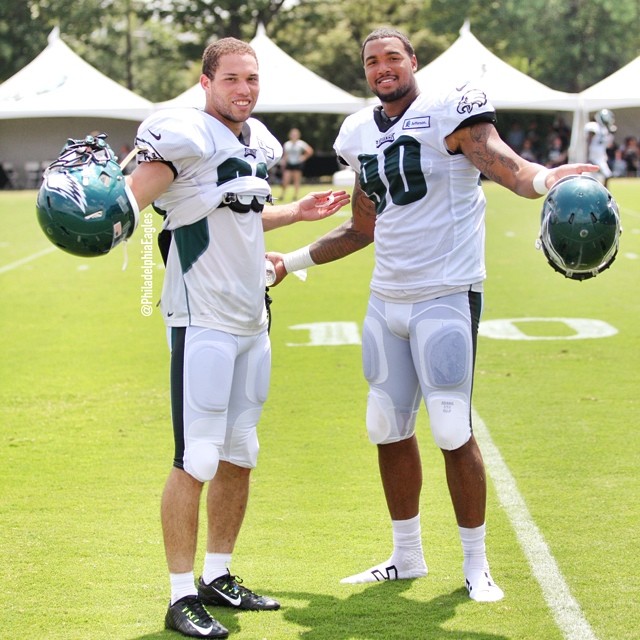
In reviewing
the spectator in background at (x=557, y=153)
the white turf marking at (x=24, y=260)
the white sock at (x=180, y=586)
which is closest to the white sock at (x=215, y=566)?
the white sock at (x=180, y=586)

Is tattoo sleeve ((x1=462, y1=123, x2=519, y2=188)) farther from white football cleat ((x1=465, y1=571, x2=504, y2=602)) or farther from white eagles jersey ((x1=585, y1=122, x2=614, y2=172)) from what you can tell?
white eagles jersey ((x1=585, y1=122, x2=614, y2=172))

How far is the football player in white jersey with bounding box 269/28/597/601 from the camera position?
452 centimetres

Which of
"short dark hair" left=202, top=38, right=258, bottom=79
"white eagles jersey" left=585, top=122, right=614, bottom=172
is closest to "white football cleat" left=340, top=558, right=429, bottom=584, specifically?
"short dark hair" left=202, top=38, right=258, bottom=79

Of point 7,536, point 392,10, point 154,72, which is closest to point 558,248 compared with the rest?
point 7,536

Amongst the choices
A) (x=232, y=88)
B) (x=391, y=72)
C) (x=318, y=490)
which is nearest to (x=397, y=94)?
(x=391, y=72)

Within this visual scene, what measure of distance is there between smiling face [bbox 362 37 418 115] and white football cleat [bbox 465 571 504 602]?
1830 millimetres

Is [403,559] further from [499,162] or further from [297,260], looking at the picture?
[499,162]

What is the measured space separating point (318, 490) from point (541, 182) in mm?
2420

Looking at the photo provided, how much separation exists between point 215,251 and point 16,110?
94.8 feet

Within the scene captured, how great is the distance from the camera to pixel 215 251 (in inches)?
172

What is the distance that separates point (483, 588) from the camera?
14.7 feet

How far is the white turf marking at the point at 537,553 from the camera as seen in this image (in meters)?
4.18

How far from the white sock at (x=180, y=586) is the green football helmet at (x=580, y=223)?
1732 mm

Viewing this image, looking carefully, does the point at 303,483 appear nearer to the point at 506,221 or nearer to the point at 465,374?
the point at 465,374
